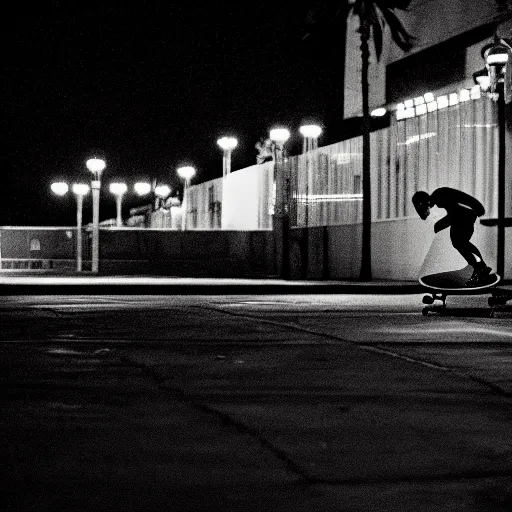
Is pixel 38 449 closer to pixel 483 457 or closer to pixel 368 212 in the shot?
pixel 483 457

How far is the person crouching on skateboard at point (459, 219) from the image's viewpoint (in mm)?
16812

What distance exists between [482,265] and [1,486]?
12.7 metres

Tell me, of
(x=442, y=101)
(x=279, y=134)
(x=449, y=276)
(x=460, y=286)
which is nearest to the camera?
(x=460, y=286)

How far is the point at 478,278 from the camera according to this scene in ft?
55.4

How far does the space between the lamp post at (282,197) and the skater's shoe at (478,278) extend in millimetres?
22855

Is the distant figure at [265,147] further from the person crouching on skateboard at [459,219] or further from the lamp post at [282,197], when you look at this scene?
the person crouching on skateboard at [459,219]

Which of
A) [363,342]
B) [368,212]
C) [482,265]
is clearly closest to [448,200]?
[482,265]

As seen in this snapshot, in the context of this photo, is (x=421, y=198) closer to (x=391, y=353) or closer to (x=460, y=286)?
(x=460, y=286)

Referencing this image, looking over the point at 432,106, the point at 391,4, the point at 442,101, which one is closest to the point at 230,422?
the point at 442,101

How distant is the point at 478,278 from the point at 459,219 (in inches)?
32.3

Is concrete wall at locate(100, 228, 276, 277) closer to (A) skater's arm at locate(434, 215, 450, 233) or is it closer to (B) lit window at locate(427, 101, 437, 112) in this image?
(B) lit window at locate(427, 101, 437, 112)

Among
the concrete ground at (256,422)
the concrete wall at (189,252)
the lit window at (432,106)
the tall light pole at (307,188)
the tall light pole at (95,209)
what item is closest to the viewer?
the concrete ground at (256,422)

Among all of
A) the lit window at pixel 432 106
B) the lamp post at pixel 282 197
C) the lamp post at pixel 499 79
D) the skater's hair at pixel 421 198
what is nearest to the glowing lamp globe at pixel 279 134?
the lamp post at pixel 282 197

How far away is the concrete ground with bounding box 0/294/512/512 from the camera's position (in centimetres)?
481
